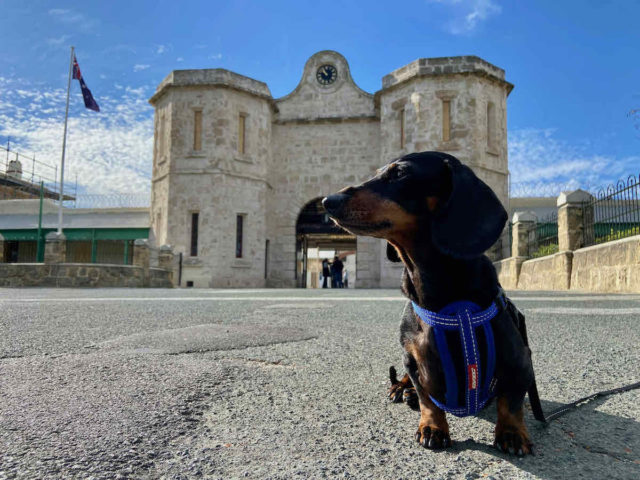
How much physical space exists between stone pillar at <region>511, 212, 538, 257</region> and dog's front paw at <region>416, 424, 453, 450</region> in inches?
522

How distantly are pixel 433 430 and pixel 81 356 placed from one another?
1830mm

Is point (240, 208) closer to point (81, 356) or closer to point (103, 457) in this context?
point (81, 356)

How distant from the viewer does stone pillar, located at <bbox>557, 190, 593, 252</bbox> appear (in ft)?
32.4

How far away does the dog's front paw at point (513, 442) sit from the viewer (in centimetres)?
124

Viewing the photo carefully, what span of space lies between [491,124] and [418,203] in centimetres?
1940

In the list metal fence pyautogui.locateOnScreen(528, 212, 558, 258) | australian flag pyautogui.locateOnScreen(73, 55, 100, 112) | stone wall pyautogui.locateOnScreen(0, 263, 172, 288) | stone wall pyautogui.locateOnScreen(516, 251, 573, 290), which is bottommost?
stone wall pyautogui.locateOnScreen(0, 263, 172, 288)

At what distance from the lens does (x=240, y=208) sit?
778 inches

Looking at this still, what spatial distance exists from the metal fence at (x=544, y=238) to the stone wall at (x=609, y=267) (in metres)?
1.98

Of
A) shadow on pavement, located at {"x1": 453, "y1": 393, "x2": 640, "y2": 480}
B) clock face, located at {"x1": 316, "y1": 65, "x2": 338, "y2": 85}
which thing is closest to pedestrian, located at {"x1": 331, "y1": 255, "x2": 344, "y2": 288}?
clock face, located at {"x1": 316, "y1": 65, "x2": 338, "y2": 85}

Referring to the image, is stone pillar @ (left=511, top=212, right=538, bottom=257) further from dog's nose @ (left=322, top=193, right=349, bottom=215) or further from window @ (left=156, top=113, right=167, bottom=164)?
window @ (left=156, top=113, right=167, bottom=164)

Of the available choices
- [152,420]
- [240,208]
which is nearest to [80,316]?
[152,420]

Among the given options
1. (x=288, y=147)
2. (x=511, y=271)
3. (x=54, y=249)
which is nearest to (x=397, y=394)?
(x=511, y=271)

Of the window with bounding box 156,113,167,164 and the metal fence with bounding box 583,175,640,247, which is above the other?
the window with bounding box 156,113,167,164

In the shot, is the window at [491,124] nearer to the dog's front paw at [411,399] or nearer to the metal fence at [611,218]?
the metal fence at [611,218]
